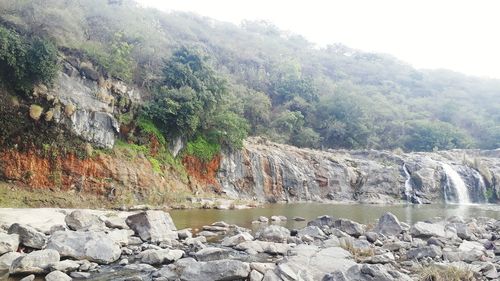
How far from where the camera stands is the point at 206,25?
9469 centimetres

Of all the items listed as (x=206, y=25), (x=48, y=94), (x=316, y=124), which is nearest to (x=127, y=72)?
(x=48, y=94)

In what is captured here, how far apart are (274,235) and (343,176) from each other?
28.5 m

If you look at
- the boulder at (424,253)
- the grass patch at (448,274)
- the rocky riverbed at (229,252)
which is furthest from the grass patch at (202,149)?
the grass patch at (448,274)

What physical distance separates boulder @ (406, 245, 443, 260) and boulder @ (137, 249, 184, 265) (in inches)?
262

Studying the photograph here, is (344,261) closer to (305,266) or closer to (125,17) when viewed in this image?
(305,266)

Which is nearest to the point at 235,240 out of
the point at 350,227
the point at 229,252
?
the point at 229,252

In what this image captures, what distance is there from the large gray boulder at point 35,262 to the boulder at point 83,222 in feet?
13.5

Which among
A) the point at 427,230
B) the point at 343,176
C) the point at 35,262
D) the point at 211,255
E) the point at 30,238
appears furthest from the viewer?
the point at 343,176

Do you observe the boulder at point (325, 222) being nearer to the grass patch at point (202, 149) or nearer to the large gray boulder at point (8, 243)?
the large gray boulder at point (8, 243)

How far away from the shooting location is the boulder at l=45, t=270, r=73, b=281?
332 inches

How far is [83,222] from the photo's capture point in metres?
14.4

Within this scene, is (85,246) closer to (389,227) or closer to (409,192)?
(389,227)

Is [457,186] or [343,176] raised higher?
[343,176]

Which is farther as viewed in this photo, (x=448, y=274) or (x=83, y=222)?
(x=83, y=222)
